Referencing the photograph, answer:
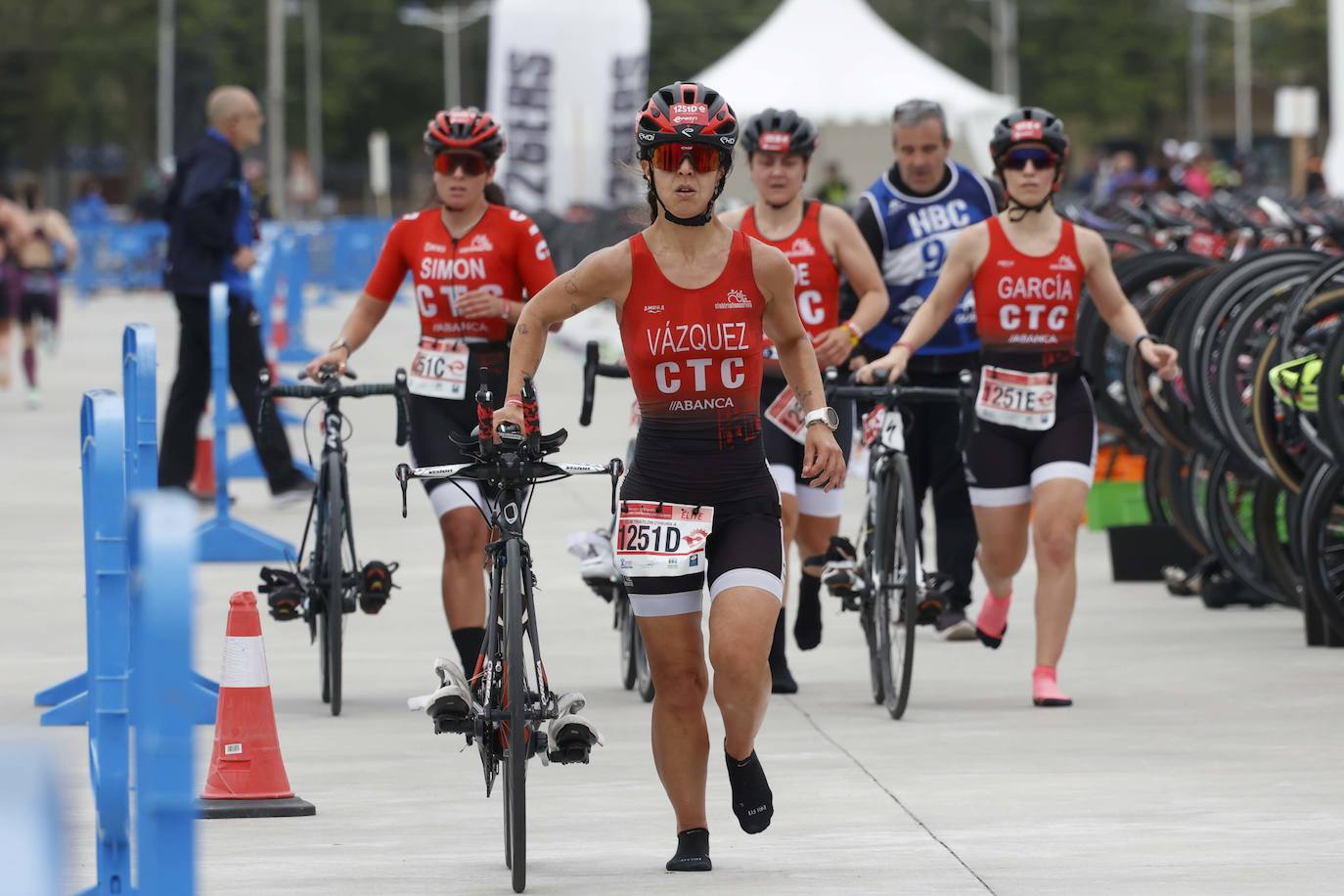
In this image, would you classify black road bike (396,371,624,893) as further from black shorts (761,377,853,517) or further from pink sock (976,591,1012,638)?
pink sock (976,591,1012,638)

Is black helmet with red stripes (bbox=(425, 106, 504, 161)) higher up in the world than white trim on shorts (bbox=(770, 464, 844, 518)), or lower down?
higher up

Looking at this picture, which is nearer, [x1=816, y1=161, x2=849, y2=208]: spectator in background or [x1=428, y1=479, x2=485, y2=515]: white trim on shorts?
[x1=428, y1=479, x2=485, y2=515]: white trim on shorts

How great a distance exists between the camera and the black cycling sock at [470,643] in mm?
8594

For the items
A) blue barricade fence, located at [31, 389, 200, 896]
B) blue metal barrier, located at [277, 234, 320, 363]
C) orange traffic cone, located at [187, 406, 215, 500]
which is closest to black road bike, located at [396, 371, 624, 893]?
blue barricade fence, located at [31, 389, 200, 896]

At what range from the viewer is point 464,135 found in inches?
342

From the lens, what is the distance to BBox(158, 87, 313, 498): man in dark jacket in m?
14.1

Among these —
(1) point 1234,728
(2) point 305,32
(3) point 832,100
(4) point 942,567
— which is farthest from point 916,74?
(2) point 305,32

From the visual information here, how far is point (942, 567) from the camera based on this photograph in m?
10.7

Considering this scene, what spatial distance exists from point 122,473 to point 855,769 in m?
2.81

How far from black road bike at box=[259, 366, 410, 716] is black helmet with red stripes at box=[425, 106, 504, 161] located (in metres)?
0.76

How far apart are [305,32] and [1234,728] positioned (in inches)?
3288

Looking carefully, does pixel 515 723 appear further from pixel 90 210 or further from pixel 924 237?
pixel 90 210

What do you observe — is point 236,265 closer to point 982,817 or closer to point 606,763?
point 606,763

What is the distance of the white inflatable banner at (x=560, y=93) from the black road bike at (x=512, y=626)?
2892 cm
